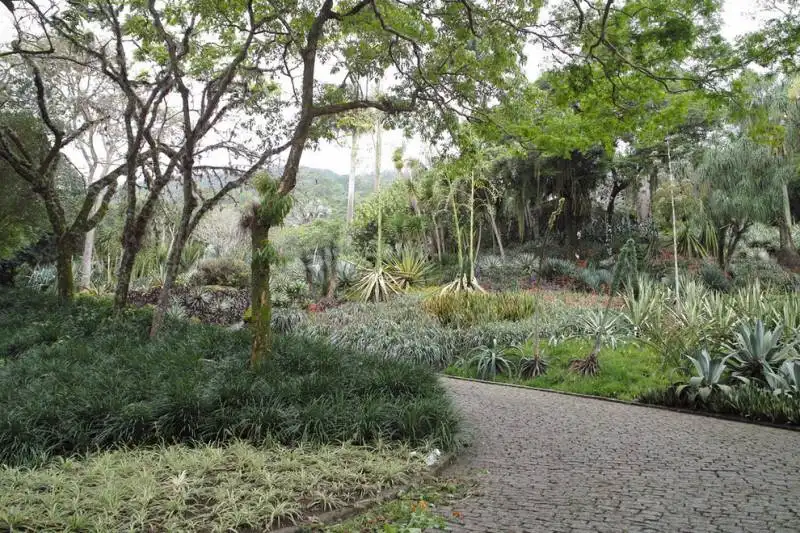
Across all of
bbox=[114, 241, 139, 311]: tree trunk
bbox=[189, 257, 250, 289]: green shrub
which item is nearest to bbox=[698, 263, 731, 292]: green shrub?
bbox=[189, 257, 250, 289]: green shrub

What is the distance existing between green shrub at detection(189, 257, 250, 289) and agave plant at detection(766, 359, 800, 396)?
55.0 feet

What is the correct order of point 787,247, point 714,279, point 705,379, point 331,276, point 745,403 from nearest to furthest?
1. point 745,403
2. point 705,379
3. point 714,279
4. point 331,276
5. point 787,247

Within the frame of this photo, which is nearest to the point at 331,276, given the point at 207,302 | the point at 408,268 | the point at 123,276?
the point at 408,268

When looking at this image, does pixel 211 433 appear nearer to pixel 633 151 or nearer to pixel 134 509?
pixel 134 509

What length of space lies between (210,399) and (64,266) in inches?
418

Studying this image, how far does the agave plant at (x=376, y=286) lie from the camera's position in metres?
16.7

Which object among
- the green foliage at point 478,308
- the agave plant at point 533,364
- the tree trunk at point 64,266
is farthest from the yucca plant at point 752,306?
the tree trunk at point 64,266

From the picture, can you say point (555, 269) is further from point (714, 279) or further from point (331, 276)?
point (331, 276)

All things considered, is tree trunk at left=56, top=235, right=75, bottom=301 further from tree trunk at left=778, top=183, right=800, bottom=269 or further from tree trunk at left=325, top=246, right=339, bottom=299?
tree trunk at left=778, top=183, right=800, bottom=269

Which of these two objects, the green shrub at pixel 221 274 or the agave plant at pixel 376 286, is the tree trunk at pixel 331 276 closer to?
the agave plant at pixel 376 286

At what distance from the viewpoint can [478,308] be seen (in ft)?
39.7

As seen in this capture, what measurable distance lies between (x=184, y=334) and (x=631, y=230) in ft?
57.1

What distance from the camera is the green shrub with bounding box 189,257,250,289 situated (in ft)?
64.6

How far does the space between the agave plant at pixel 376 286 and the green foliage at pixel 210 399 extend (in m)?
8.70
